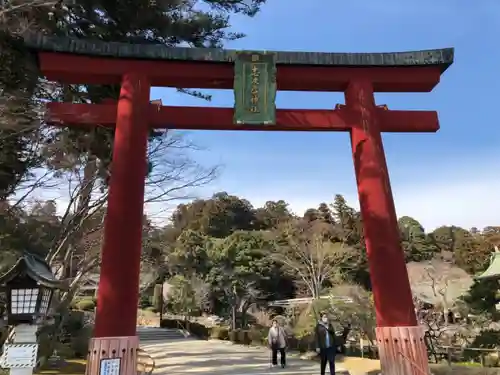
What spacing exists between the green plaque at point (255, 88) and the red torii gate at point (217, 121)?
19 cm

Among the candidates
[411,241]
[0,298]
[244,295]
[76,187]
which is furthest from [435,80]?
[411,241]

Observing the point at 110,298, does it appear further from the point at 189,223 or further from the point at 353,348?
the point at 189,223

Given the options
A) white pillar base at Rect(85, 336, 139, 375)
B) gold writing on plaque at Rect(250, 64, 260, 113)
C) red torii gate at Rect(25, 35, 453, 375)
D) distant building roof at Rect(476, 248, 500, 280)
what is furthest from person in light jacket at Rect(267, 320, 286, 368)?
distant building roof at Rect(476, 248, 500, 280)

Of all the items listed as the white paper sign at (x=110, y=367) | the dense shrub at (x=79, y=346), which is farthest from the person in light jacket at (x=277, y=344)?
the dense shrub at (x=79, y=346)

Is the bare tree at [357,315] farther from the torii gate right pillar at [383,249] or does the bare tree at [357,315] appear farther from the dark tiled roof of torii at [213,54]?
the dark tiled roof of torii at [213,54]

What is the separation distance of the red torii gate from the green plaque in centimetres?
19

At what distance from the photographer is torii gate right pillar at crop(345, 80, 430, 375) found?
7441 millimetres

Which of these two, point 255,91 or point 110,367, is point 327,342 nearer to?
point 110,367

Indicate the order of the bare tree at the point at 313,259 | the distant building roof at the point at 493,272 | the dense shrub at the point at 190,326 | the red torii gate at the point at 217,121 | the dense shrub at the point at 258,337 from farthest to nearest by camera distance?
the dense shrub at the point at 190,326
the bare tree at the point at 313,259
the dense shrub at the point at 258,337
the distant building roof at the point at 493,272
the red torii gate at the point at 217,121

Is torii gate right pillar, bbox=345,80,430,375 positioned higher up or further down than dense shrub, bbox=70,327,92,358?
higher up

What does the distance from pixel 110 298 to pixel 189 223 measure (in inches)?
1321

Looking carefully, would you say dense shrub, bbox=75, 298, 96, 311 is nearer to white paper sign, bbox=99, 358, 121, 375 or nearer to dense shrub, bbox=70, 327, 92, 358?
dense shrub, bbox=70, 327, 92, 358

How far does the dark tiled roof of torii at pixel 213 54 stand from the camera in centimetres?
838

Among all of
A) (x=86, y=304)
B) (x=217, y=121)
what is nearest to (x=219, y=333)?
(x=86, y=304)
